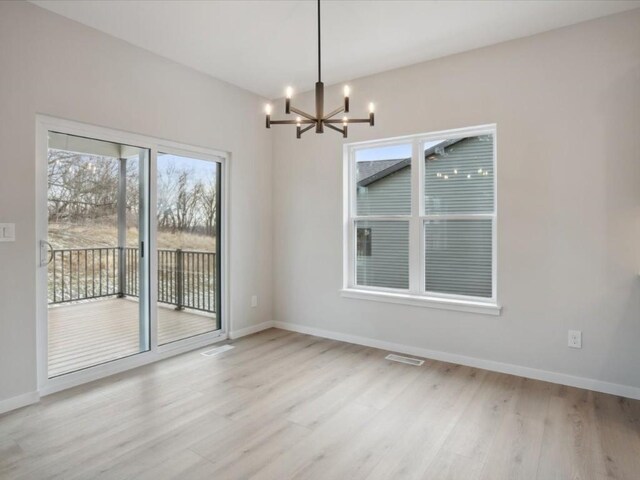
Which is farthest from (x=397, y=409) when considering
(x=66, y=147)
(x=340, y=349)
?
(x=66, y=147)

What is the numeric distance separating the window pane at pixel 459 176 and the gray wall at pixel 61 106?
216cm

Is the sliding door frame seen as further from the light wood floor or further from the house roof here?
the house roof

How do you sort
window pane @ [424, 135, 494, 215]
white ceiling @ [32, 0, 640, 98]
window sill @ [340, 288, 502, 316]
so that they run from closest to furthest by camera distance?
white ceiling @ [32, 0, 640, 98] < window sill @ [340, 288, 502, 316] < window pane @ [424, 135, 494, 215]

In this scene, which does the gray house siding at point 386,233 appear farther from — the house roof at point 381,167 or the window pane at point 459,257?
the window pane at point 459,257

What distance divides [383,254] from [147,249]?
94.6 inches

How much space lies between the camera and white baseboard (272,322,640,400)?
2908 mm

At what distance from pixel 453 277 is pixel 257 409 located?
2.20 m

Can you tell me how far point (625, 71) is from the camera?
2.84m

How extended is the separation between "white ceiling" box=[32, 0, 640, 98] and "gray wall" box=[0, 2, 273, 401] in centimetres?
17

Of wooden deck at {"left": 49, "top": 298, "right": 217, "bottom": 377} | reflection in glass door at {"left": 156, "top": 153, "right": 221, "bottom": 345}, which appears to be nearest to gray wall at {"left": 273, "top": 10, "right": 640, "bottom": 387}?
reflection in glass door at {"left": 156, "top": 153, "right": 221, "bottom": 345}

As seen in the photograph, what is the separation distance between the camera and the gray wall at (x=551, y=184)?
2.86m

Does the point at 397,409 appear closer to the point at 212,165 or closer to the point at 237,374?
the point at 237,374

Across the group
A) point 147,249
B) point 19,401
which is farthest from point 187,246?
point 19,401

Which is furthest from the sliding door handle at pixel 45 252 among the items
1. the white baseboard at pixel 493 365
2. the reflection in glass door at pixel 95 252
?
the white baseboard at pixel 493 365
